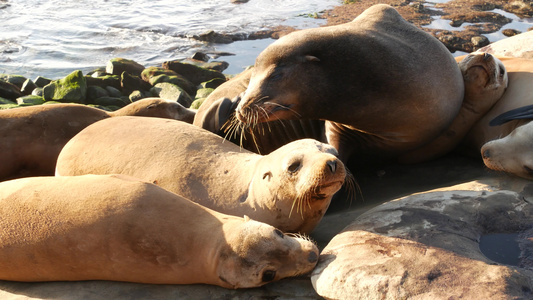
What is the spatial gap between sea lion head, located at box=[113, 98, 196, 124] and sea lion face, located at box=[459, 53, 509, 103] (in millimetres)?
2381

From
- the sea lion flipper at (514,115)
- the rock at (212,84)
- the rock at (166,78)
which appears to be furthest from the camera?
the rock at (166,78)

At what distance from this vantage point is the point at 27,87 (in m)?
10.0

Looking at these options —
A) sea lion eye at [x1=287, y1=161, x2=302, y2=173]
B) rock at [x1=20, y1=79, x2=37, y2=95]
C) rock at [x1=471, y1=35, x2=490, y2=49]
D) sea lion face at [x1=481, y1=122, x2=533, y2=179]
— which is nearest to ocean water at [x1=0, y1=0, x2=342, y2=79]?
rock at [x1=20, y1=79, x2=37, y2=95]

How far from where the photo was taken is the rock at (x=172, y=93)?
364 inches

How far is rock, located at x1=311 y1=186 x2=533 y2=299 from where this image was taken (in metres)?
2.69

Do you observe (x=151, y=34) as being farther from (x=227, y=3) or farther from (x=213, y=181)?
A: (x=213, y=181)

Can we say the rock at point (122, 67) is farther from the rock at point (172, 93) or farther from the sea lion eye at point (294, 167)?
the sea lion eye at point (294, 167)

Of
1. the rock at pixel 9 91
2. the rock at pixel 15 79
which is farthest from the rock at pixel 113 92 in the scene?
the rock at pixel 15 79

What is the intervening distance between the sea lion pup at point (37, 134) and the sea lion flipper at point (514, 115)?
297cm

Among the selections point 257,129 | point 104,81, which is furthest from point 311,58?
point 104,81

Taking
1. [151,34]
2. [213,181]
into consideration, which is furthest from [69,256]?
[151,34]

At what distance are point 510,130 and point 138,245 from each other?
9.02 ft

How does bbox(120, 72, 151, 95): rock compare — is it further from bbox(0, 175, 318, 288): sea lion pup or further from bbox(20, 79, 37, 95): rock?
bbox(0, 175, 318, 288): sea lion pup

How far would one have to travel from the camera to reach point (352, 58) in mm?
4320
